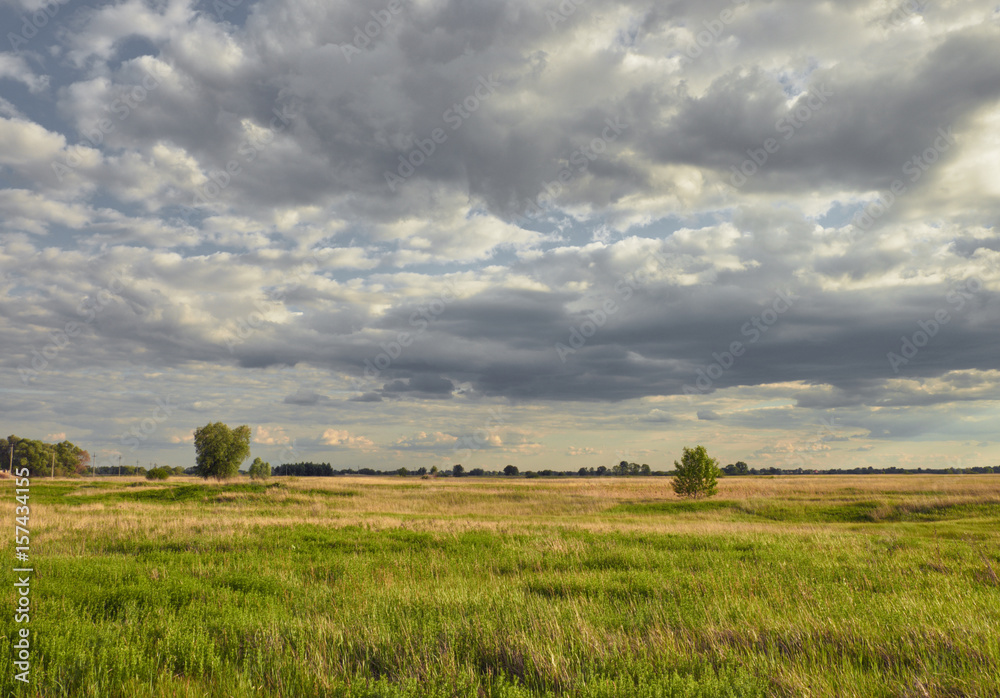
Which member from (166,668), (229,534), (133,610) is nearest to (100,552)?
(229,534)

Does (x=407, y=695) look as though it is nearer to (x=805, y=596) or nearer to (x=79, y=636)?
(x=79, y=636)

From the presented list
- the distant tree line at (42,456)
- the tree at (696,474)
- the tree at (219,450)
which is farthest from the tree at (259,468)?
the tree at (696,474)

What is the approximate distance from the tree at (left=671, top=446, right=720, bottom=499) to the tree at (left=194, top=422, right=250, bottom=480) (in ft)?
251

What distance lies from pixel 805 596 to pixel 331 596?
8658mm

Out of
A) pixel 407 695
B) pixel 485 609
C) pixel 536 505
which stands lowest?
pixel 536 505

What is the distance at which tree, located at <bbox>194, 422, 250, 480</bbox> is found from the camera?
91.7 meters

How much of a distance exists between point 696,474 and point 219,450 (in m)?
79.0

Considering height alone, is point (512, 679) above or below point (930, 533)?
above

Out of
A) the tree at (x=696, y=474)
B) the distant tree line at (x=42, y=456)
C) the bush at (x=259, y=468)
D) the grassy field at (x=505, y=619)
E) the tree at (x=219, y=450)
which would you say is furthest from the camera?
the distant tree line at (x=42, y=456)

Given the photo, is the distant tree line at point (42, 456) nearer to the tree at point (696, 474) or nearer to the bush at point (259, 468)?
the bush at point (259, 468)

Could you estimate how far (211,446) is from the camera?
9169 cm

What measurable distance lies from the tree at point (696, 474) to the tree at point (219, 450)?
76.4 meters

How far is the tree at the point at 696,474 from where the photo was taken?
5012cm

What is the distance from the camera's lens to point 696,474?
165 ft
